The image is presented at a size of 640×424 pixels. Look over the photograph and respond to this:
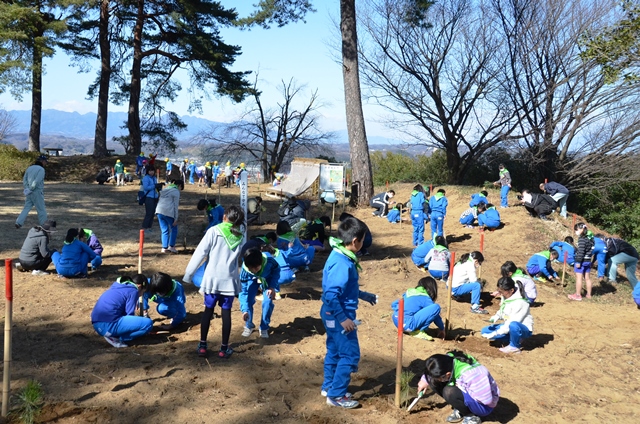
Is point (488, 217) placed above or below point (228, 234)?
below

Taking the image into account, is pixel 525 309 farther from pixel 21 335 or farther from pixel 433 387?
pixel 21 335

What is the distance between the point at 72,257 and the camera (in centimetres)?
873

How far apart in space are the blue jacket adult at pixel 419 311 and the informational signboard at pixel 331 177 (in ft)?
39.8

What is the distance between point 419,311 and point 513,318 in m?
1.22

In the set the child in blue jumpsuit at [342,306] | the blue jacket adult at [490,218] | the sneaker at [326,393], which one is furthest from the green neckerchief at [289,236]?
the blue jacket adult at [490,218]

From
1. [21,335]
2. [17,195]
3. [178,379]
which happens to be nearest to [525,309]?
[178,379]

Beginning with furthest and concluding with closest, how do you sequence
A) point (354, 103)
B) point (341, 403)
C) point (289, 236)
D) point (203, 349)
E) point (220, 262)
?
point (354, 103) < point (289, 236) < point (203, 349) < point (220, 262) < point (341, 403)

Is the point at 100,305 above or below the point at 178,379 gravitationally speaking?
above

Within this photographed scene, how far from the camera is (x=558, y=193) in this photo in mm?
17344

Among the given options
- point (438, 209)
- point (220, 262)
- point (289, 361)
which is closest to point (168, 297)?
point (220, 262)

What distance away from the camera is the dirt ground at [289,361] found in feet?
16.1

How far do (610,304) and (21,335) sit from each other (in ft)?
33.9

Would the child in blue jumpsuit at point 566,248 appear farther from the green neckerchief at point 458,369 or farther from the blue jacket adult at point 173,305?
the blue jacket adult at point 173,305

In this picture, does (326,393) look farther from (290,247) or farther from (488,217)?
(488,217)
